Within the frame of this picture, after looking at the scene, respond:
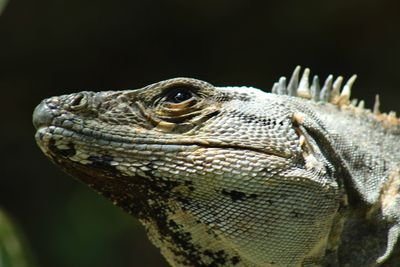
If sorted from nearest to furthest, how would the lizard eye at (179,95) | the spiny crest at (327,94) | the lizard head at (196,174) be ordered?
1. the lizard head at (196,174)
2. the lizard eye at (179,95)
3. the spiny crest at (327,94)

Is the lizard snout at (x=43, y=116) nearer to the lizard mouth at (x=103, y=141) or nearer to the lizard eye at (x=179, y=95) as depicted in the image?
the lizard mouth at (x=103, y=141)

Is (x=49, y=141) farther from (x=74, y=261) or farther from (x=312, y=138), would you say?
(x=74, y=261)

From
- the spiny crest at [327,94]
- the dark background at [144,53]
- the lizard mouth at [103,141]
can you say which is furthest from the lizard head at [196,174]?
the dark background at [144,53]

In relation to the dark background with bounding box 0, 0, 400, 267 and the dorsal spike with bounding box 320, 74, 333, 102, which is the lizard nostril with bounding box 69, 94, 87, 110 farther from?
A: the dark background with bounding box 0, 0, 400, 267

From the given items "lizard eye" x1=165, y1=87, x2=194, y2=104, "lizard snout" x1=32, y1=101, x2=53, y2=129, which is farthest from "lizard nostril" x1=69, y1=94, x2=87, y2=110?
"lizard eye" x1=165, y1=87, x2=194, y2=104

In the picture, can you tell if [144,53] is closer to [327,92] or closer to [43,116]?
[327,92]

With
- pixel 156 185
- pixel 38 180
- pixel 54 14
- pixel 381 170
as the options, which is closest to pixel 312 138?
pixel 381 170

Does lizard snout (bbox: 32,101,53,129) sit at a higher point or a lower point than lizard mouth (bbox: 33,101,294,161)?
higher
